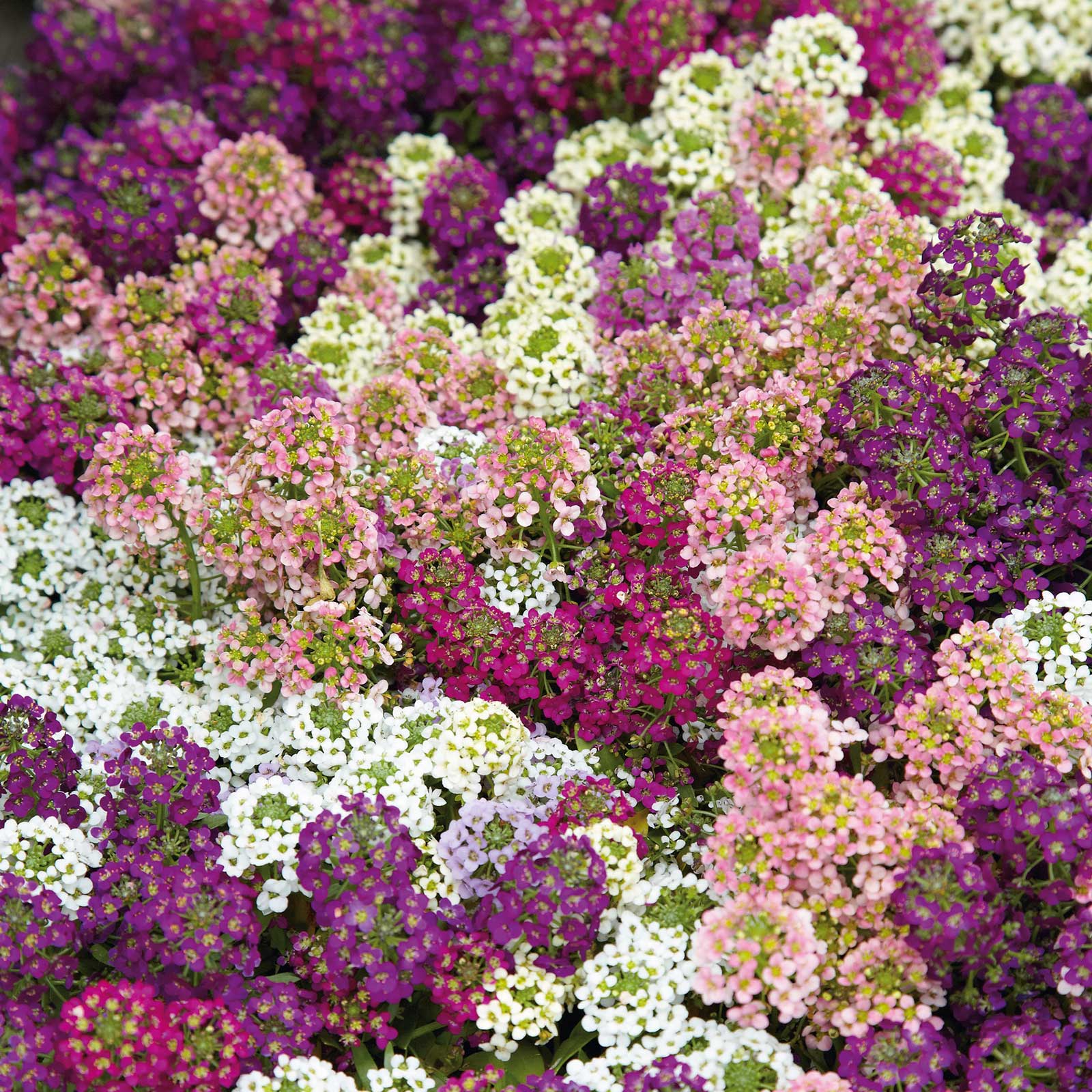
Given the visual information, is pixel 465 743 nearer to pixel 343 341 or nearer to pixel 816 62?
pixel 343 341

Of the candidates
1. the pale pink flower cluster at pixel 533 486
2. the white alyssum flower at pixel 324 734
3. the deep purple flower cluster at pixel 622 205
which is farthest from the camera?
the deep purple flower cluster at pixel 622 205

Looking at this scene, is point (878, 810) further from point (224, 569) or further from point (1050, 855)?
point (224, 569)

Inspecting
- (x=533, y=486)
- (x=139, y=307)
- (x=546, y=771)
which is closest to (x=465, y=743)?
(x=546, y=771)

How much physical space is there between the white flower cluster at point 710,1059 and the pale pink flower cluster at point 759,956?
80 millimetres

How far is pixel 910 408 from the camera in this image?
15.2 feet

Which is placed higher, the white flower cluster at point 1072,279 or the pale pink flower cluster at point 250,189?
the pale pink flower cluster at point 250,189

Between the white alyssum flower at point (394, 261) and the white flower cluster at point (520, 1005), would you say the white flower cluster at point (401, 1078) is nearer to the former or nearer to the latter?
the white flower cluster at point (520, 1005)

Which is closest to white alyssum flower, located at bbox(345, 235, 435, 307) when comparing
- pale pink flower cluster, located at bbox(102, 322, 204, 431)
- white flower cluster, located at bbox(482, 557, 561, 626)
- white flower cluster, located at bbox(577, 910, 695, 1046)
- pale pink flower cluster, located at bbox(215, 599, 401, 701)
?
pale pink flower cluster, located at bbox(102, 322, 204, 431)

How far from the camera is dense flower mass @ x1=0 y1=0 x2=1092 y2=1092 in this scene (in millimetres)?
3986

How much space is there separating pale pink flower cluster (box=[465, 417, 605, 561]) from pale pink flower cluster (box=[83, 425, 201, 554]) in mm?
1126

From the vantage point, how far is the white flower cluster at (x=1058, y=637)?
4.39 metres

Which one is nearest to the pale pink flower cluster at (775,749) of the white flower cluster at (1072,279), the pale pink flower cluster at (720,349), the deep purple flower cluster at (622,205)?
the pale pink flower cluster at (720,349)

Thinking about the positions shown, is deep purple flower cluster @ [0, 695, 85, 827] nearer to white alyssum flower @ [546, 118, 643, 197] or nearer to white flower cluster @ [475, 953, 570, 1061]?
white flower cluster @ [475, 953, 570, 1061]

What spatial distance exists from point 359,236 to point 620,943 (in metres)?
4.04
